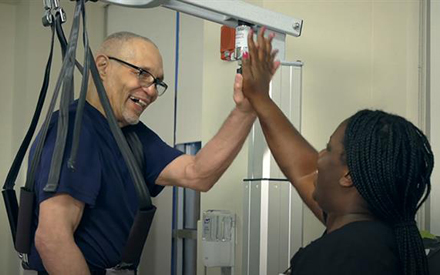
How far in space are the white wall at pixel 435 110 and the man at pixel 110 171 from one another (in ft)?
3.52

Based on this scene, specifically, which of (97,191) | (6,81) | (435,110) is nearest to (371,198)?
(97,191)

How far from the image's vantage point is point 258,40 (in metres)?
1.76

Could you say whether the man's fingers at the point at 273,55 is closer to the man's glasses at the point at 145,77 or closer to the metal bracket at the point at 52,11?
the man's glasses at the point at 145,77

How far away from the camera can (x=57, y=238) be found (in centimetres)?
172

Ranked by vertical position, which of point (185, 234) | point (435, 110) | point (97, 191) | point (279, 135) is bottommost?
point (185, 234)

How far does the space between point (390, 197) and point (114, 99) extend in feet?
Answer: 3.15

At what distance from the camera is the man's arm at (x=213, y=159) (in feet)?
6.64

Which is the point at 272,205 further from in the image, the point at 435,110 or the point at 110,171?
the point at 435,110

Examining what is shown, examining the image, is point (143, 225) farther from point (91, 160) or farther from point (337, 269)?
point (337, 269)

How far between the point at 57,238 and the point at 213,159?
1.88 ft

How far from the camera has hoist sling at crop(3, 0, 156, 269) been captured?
59.0 inches

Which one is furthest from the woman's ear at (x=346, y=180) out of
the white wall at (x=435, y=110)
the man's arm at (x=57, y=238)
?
the white wall at (x=435, y=110)

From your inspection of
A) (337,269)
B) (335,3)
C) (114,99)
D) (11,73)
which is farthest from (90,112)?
(11,73)

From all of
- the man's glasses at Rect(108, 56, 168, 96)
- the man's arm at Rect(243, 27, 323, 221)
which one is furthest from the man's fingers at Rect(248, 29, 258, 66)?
the man's glasses at Rect(108, 56, 168, 96)
